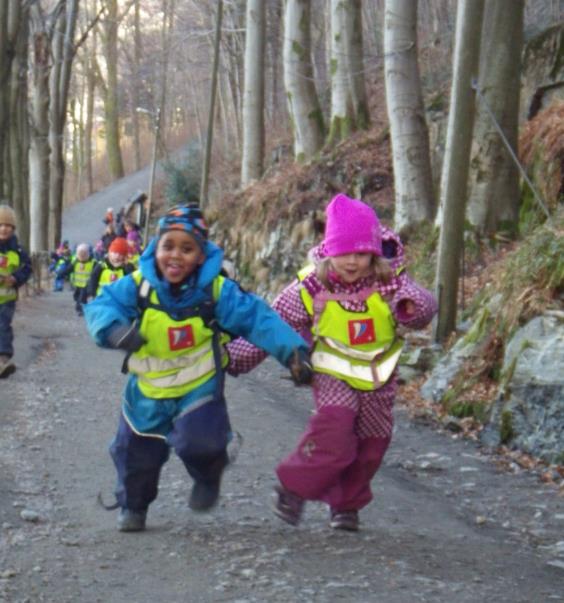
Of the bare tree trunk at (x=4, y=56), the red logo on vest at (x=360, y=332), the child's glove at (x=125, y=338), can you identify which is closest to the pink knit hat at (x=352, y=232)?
the red logo on vest at (x=360, y=332)

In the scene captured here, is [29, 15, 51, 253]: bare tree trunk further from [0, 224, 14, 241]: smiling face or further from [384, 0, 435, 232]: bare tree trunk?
[0, 224, 14, 241]: smiling face

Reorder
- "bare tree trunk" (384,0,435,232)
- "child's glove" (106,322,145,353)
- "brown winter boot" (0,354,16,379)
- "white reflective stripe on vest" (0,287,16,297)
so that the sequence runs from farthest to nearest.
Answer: "bare tree trunk" (384,0,435,232) → "brown winter boot" (0,354,16,379) → "white reflective stripe on vest" (0,287,16,297) → "child's glove" (106,322,145,353)

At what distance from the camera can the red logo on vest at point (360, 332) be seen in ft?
20.6

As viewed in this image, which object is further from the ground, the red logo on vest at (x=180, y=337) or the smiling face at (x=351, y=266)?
the smiling face at (x=351, y=266)

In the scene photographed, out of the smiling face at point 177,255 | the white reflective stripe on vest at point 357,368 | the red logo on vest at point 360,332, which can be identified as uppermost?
the smiling face at point 177,255

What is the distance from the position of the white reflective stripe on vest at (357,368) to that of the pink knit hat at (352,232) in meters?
0.55

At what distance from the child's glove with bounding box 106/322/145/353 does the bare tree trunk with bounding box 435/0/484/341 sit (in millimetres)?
7753

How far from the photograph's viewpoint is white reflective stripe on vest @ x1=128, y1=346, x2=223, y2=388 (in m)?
6.05

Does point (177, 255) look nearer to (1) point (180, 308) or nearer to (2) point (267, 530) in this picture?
(1) point (180, 308)

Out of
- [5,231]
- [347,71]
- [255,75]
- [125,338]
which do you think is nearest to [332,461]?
[125,338]

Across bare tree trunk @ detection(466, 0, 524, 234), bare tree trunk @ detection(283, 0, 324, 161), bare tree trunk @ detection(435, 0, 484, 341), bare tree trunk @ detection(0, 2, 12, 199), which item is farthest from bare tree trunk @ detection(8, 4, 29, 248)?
bare tree trunk @ detection(435, 0, 484, 341)

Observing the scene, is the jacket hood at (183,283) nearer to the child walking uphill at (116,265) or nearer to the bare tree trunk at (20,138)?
the child walking uphill at (116,265)

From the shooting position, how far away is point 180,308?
6.02 meters

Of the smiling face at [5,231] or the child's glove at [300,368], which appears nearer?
the child's glove at [300,368]
